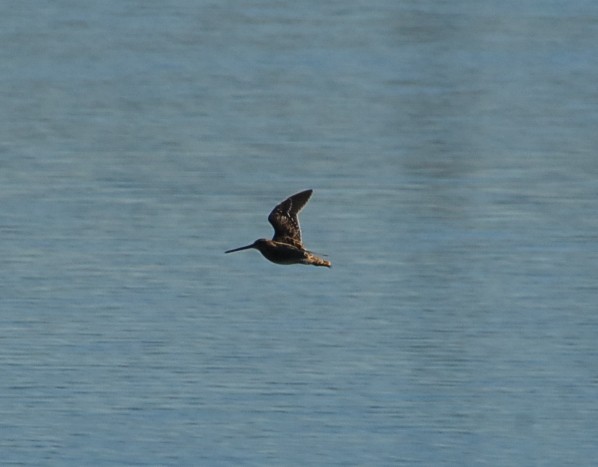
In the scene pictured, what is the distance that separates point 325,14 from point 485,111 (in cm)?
652

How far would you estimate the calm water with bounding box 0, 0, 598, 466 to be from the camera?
11.6 metres

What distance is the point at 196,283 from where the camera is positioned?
1447 centimetres

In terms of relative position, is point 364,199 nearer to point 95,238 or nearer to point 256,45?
point 95,238

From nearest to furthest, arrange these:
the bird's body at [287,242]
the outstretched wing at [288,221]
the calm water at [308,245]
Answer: the bird's body at [287,242] → the outstretched wing at [288,221] → the calm water at [308,245]

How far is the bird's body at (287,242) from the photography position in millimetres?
10219

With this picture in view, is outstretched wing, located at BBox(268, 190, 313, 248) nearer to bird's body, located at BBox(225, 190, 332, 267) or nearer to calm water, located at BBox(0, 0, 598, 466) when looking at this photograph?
bird's body, located at BBox(225, 190, 332, 267)

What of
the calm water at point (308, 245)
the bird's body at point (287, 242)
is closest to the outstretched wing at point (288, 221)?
the bird's body at point (287, 242)

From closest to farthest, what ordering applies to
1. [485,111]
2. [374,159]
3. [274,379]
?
1. [274,379]
2. [374,159]
3. [485,111]

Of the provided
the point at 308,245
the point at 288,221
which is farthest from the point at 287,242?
the point at 308,245

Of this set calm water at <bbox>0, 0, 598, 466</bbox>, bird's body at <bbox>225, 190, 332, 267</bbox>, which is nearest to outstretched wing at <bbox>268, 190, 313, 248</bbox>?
bird's body at <bbox>225, 190, 332, 267</bbox>

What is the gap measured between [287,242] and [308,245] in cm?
477

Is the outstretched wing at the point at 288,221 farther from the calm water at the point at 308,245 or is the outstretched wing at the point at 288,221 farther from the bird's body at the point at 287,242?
the calm water at the point at 308,245

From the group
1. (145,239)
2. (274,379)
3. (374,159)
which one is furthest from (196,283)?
(374,159)

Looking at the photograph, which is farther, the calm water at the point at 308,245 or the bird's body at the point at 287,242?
the calm water at the point at 308,245
